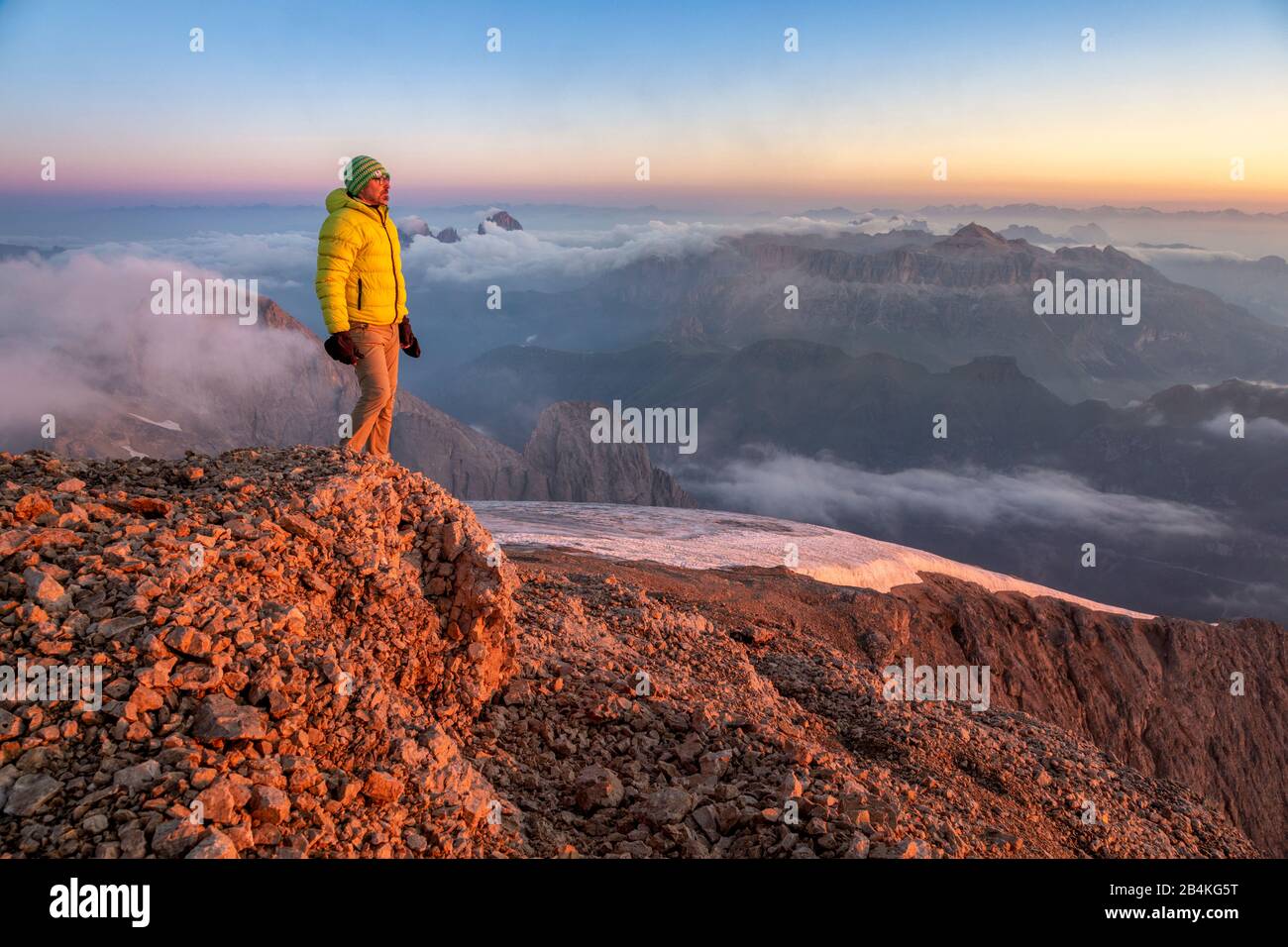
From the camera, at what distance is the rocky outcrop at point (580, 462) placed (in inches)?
7215

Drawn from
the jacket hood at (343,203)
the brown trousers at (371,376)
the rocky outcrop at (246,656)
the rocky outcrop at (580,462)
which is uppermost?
the jacket hood at (343,203)

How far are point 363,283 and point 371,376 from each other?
0.93m

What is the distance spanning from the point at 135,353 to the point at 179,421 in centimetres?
2125

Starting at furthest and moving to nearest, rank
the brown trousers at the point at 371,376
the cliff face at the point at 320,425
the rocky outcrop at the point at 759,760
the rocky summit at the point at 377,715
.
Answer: the cliff face at the point at 320,425 → the brown trousers at the point at 371,376 → the rocky outcrop at the point at 759,760 → the rocky summit at the point at 377,715

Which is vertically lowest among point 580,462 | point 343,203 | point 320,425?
point 580,462

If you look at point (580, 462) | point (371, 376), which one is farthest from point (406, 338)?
point (580, 462)

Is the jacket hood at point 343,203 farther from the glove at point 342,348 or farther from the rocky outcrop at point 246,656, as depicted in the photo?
the rocky outcrop at point 246,656

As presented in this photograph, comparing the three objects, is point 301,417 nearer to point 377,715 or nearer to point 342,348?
point 342,348

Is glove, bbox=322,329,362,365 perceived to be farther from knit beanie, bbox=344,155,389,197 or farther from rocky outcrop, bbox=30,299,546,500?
rocky outcrop, bbox=30,299,546,500

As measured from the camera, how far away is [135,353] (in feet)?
509

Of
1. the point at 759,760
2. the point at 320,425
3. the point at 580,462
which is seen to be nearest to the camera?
the point at 759,760

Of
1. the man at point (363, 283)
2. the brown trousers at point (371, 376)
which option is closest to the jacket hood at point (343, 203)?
the man at point (363, 283)

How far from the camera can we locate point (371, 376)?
31.1ft
